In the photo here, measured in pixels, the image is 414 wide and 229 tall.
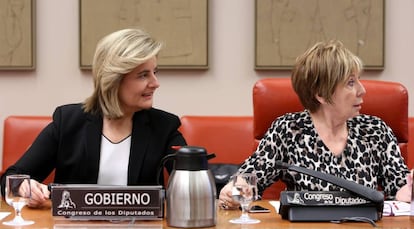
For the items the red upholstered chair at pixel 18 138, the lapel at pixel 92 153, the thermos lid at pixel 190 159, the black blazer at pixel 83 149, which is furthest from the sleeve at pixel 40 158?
the thermos lid at pixel 190 159

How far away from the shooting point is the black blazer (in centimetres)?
251

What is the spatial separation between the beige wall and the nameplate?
5.78 ft

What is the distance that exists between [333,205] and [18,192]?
0.91 m

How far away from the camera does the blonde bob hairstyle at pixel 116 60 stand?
247 cm

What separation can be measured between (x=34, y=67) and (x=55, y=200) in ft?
6.10

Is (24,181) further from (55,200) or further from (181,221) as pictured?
(181,221)

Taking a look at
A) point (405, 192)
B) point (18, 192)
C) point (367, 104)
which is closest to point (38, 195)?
point (18, 192)

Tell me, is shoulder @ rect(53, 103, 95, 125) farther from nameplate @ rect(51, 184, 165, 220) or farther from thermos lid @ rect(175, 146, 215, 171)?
thermos lid @ rect(175, 146, 215, 171)

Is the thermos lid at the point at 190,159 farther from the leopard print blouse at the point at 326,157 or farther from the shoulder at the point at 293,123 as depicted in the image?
the shoulder at the point at 293,123

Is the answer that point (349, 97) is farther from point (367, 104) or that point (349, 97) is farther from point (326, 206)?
point (326, 206)

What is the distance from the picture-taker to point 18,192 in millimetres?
1914

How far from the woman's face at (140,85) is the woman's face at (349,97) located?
697mm

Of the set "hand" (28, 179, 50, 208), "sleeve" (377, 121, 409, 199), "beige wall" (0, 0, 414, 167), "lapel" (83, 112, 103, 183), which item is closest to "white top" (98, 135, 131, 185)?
"lapel" (83, 112, 103, 183)

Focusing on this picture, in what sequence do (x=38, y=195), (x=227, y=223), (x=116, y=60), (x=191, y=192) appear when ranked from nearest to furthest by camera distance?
(x=191, y=192), (x=227, y=223), (x=38, y=195), (x=116, y=60)
